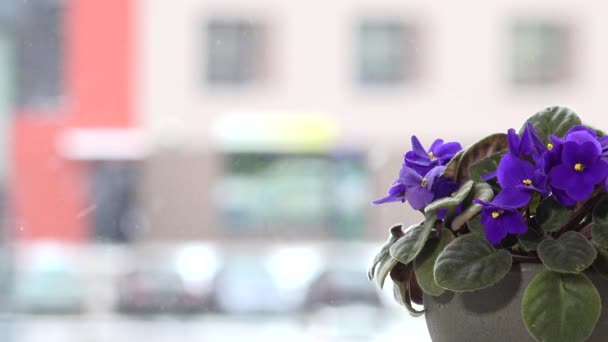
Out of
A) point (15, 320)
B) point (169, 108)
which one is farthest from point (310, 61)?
point (15, 320)

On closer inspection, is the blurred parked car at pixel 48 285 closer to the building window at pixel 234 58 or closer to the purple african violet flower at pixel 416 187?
the building window at pixel 234 58

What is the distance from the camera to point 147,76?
4930 mm

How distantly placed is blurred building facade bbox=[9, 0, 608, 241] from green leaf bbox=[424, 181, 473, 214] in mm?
2302

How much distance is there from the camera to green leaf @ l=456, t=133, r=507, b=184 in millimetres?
764

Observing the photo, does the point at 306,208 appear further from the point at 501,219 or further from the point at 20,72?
the point at 501,219

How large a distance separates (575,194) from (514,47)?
4.50 metres

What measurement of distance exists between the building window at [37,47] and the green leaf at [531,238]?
62.4 inches

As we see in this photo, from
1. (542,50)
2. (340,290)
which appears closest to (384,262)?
(340,290)

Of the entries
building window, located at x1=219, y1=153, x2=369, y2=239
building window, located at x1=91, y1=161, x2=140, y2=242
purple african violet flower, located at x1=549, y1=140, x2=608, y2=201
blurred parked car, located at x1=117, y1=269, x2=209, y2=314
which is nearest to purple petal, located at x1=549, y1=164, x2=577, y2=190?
purple african violet flower, located at x1=549, y1=140, x2=608, y2=201

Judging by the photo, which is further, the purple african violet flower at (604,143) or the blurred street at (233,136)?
the blurred street at (233,136)

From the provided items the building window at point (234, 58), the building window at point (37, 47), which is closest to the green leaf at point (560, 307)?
the building window at point (37, 47)

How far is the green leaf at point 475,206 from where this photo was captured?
2.30 feet

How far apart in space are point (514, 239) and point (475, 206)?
58 millimetres

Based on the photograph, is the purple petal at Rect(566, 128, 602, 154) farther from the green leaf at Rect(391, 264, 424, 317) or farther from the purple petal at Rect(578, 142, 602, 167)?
the green leaf at Rect(391, 264, 424, 317)
